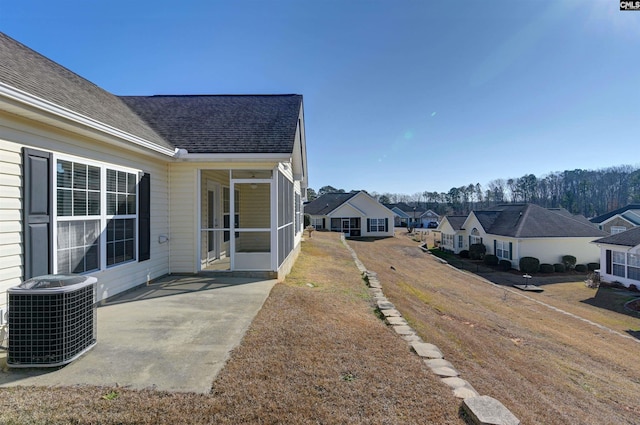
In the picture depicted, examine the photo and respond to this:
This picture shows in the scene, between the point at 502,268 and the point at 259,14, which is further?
the point at 502,268

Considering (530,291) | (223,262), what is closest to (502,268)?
(530,291)

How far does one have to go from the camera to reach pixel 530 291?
17.1 meters

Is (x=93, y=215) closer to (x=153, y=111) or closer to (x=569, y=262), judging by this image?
(x=153, y=111)

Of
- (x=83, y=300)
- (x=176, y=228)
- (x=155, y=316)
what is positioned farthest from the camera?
(x=176, y=228)

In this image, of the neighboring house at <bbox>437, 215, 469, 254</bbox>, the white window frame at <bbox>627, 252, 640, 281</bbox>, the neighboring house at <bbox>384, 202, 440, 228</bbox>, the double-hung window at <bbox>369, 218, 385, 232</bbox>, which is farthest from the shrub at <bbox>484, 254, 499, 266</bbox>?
the neighboring house at <bbox>384, 202, 440, 228</bbox>

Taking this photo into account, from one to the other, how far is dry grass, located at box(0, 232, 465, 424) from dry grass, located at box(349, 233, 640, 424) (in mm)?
1202

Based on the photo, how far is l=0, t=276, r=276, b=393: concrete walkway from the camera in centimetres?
316

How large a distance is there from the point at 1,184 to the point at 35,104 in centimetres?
116

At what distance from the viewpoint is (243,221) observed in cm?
1261

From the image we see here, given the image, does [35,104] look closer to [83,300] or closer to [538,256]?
[83,300]

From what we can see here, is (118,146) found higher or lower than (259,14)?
lower

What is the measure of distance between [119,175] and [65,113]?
1.92m

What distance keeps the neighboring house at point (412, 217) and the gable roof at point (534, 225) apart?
136ft

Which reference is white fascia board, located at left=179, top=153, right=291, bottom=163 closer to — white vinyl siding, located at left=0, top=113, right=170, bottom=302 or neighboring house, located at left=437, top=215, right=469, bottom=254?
white vinyl siding, located at left=0, top=113, right=170, bottom=302
